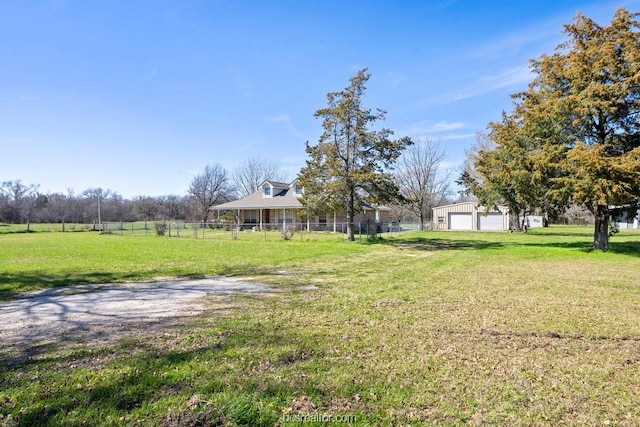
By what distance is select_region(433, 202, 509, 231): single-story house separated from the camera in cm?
4103

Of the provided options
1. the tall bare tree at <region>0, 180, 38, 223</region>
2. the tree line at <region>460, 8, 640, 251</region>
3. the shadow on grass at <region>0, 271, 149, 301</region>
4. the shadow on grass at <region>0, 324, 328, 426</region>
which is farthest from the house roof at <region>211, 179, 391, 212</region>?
the tall bare tree at <region>0, 180, 38, 223</region>

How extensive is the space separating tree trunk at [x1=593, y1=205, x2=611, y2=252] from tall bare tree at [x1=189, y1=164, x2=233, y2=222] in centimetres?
4313

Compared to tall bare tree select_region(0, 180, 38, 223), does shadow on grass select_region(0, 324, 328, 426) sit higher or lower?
lower

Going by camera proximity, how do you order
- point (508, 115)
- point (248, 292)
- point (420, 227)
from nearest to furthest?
point (248, 292) → point (508, 115) → point (420, 227)

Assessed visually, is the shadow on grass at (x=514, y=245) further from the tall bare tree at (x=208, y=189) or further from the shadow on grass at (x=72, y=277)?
the tall bare tree at (x=208, y=189)

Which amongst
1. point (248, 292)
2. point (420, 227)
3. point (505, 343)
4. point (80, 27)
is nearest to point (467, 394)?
point (505, 343)

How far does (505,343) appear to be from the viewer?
4.23 m

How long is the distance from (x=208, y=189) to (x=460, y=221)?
110 feet

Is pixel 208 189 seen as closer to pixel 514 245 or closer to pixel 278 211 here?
pixel 278 211

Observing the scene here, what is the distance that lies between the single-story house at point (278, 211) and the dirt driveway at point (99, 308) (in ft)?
73.0

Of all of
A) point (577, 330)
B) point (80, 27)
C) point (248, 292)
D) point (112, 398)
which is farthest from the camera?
point (80, 27)

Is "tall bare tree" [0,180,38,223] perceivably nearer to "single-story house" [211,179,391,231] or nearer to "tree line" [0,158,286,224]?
"tree line" [0,158,286,224]

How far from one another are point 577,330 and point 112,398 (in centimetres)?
540

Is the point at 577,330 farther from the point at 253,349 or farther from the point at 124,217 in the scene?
the point at 124,217
